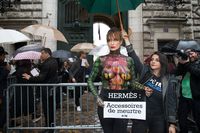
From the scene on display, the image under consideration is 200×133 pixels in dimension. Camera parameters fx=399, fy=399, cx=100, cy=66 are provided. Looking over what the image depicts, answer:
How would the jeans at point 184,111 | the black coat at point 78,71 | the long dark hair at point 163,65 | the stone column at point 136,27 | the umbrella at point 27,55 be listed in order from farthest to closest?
the stone column at point 136,27, the black coat at point 78,71, the umbrella at point 27,55, the jeans at point 184,111, the long dark hair at point 163,65

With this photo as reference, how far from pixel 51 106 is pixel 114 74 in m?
3.27

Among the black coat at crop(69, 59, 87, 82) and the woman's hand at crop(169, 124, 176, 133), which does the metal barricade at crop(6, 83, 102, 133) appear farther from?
the black coat at crop(69, 59, 87, 82)

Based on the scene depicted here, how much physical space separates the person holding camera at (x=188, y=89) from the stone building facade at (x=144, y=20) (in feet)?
32.8

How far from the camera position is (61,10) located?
17359 millimetres

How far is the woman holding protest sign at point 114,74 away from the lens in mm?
4496

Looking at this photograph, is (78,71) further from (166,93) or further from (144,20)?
(144,20)

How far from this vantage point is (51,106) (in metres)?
7.50

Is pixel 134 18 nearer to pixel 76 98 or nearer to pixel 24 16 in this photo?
pixel 24 16

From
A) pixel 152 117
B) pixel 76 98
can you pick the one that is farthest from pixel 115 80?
pixel 76 98

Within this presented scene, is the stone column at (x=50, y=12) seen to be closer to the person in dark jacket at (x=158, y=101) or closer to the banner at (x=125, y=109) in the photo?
the person in dark jacket at (x=158, y=101)

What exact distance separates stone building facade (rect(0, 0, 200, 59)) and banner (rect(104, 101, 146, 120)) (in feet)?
40.6

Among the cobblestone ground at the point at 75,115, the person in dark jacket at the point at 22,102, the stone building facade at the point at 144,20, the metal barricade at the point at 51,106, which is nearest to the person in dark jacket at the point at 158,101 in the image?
the metal barricade at the point at 51,106

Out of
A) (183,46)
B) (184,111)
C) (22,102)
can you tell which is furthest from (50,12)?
(184,111)

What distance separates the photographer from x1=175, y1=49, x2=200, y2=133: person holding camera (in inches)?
261
